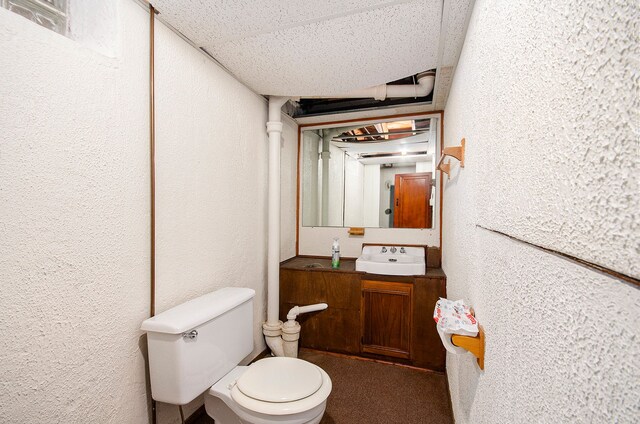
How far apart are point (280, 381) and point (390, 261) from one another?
A: 1376 mm

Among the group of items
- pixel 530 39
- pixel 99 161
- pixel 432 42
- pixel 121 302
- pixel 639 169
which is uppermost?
pixel 432 42

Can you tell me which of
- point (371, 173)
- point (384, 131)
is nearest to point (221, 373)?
point (371, 173)

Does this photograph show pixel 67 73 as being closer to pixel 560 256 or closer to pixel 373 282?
pixel 560 256

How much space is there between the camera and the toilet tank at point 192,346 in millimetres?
1126

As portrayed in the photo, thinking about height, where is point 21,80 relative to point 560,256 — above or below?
above

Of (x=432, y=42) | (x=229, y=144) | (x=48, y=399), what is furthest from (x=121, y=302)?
(x=432, y=42)

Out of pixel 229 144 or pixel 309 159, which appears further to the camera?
pixel 309 159

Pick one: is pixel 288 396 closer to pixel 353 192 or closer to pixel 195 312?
pixel 195 312

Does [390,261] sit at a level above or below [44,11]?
below

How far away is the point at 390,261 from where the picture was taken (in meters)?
2.32

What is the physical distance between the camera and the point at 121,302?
3.60 feet

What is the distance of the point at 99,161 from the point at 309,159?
76.6 inches

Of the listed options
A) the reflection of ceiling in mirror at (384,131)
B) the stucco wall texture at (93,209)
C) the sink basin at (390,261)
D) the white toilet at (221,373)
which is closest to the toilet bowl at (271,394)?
the white toilet at (221,373)

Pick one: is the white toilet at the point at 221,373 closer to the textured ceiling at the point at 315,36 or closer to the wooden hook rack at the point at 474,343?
the wooden hook rack at the point at 474,343
